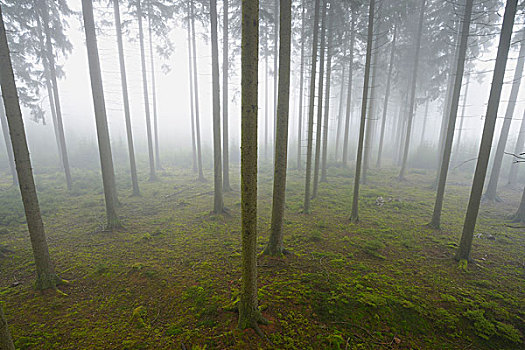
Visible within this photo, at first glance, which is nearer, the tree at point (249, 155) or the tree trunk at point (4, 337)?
the tree trunk at point (4, 337)

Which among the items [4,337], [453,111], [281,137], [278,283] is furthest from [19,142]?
[453,111]

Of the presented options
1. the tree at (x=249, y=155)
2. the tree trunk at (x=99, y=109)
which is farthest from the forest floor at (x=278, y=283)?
the tree trunk at (x=99, y=109)

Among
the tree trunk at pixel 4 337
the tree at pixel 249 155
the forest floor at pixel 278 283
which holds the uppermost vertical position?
the tree at pixel 249 155

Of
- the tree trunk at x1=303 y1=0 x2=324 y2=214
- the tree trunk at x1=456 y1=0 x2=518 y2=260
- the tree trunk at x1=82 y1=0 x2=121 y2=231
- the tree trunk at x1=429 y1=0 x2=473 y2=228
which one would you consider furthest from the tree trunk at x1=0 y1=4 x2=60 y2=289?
the tree trunk at x1=429 y1=0 x2=473 y2=228

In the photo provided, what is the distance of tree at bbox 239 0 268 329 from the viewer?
293cm

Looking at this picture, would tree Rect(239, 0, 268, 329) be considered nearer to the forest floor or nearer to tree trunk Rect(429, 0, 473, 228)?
the forest floor

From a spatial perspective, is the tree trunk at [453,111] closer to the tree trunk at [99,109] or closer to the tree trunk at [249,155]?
the tree trunk at [249,155]

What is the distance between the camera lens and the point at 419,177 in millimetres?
17484

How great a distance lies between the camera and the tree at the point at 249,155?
9.61 feet

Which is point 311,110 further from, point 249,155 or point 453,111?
point 249,155

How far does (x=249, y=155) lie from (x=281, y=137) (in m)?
2.90

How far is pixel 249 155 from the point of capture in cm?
319

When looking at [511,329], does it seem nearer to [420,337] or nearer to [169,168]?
[420,337]

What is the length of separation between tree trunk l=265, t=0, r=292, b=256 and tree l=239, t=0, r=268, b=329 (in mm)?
2423
